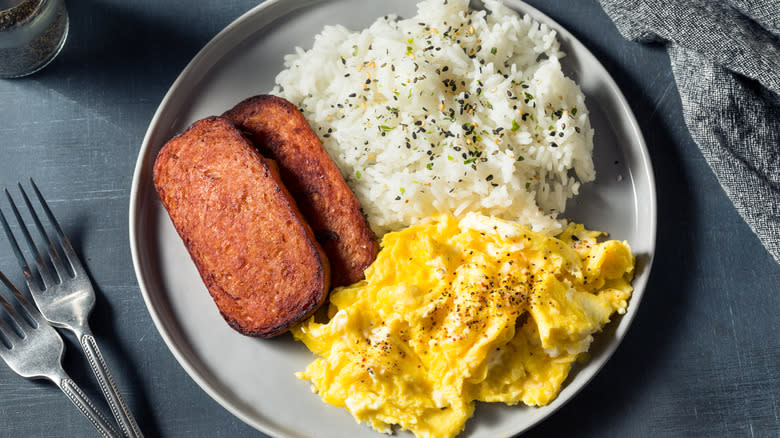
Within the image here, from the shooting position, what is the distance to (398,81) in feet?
10.7

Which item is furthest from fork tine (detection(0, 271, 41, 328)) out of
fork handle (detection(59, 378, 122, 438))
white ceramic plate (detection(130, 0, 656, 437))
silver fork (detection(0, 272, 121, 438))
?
white ceramic plate (detection(130, 0, 656, 437))

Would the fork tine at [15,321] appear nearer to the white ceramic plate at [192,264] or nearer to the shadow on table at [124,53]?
the white ceramic plate at [192,264]

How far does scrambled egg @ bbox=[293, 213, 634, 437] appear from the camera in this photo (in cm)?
301

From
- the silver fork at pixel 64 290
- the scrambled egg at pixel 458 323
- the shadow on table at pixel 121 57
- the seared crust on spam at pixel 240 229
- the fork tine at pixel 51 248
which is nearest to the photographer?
the scrambled egg at pixel 458 323

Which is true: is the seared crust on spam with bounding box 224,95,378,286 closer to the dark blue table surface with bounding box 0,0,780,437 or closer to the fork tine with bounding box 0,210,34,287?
the dark blue table surface with bounding box 0,0,780,437

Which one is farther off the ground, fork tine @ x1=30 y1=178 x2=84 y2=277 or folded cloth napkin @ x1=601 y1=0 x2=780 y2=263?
folded cloth napkin @ x1=601 y1=0 x2=780 y2=263

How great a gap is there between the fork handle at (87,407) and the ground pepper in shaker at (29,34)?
158cm

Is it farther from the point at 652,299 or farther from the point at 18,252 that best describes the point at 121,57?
the point at 652,299

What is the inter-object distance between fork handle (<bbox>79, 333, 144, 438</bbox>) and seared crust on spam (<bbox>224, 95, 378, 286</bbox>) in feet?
3.71

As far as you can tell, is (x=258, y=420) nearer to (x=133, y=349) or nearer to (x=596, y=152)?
(x=133, y=349)

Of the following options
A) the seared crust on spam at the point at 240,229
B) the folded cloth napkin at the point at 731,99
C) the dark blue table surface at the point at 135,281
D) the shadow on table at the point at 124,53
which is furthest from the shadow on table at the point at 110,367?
the folded cloth napkin at the point at 731,99

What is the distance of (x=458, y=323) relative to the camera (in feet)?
9.84

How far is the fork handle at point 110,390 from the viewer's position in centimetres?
325

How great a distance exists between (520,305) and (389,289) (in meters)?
0.57
